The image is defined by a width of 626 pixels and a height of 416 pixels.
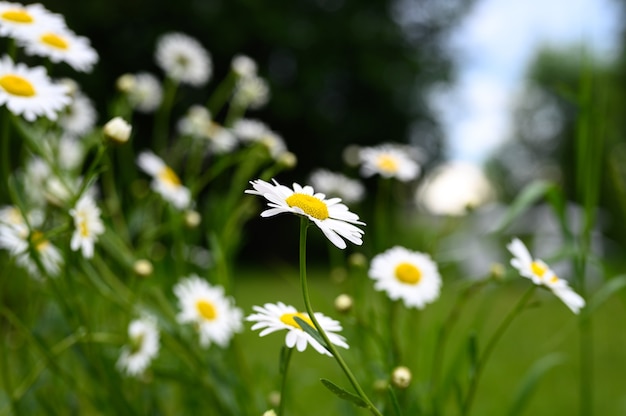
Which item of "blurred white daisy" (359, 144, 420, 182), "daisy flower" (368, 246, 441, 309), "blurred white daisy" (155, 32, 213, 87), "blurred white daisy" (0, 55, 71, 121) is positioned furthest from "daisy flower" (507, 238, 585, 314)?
"blurred white daisy" (155, 32, 213, 87)

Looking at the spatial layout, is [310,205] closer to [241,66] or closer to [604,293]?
[604,293]

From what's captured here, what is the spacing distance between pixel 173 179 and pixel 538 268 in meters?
0.48

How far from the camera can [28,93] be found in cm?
55

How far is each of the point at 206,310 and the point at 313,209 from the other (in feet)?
1.19

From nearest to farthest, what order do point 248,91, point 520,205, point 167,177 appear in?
point 520,205 → point 167,177 → point 248,91

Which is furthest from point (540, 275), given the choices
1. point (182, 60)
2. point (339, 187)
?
point (182, 60)

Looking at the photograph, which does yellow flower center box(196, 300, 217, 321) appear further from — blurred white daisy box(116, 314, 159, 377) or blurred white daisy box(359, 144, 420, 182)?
blurred white daisy box(359, 144, 420, 182)

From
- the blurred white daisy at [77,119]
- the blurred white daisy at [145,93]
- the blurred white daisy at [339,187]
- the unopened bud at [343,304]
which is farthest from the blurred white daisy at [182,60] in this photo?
the unopened bud at [343,304]

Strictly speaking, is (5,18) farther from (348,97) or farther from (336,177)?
(348,97)

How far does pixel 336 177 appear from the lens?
987 millimetres

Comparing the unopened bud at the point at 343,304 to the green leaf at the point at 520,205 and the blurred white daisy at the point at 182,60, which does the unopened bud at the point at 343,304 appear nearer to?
the green leaf at the point at 520,205

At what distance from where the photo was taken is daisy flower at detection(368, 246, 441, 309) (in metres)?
0.61

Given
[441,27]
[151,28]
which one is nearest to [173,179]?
[151,28]

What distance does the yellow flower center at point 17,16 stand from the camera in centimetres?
60
